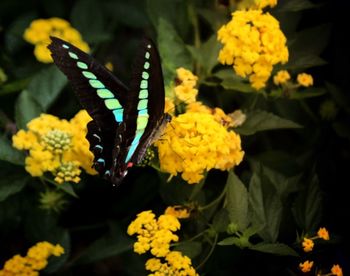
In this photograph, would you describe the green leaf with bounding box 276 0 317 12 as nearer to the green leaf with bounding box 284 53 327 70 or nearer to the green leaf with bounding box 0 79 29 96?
the green leaf with bounding box 284 53 327 70

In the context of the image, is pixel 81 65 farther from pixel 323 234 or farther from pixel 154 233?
pixel 323 234

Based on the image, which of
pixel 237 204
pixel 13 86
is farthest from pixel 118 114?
pixel 13 86

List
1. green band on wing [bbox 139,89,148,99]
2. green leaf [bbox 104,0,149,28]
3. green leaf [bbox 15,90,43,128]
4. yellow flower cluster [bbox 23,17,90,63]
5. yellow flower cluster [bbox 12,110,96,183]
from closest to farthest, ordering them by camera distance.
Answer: green band on wing [bbox 139,89,148,99] < yellow flower cluster [bbox 12,110,96,183] < green leaf [bbox 15,90,43,128] < yellow flower cluster [bbox 23,17,90,63] < green leaf [bbox 104,0,149,28]

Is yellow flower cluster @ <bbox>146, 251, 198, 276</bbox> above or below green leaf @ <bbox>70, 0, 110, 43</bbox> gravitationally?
below

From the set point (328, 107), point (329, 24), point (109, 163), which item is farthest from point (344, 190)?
point (109, 163)

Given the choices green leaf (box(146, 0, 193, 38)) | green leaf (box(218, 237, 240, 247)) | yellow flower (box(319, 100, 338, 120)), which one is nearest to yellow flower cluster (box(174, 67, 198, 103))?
green leaf (box(218, 237, 240, 247))

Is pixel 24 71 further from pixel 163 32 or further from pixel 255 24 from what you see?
pixel 255 24
